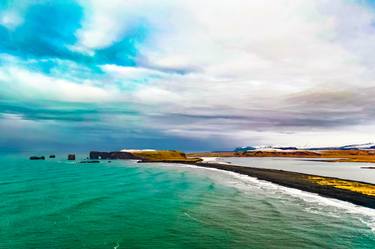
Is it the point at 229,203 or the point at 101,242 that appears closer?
the point at 101,242

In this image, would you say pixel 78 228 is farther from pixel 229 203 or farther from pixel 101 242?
pixel 229 203

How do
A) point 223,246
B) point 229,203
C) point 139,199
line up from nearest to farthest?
point 223,246 → point 229,203 → point 139,199

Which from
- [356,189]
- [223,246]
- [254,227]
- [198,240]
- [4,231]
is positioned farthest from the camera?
[356,189]

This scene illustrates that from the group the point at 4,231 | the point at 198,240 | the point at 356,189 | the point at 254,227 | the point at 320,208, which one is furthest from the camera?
the point at 356,189

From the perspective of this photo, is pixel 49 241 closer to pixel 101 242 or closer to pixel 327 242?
pixel 101 242

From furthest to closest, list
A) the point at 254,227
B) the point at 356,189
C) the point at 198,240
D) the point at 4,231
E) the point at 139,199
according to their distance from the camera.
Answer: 1. the point at 356,189
2. the point at 139,199
3. the point at 254,227
4. the point at 4,231
5. the point at 198,240

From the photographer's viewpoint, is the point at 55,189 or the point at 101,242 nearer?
the point at 101,242

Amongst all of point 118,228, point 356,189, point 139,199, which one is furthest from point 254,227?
point 356,189

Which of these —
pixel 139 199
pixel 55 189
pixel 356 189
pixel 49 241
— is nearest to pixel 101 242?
pixel 49 241
